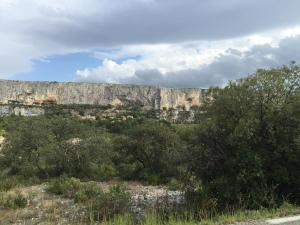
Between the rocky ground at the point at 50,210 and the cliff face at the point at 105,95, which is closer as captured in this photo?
the rocky ground at the point at 50,210

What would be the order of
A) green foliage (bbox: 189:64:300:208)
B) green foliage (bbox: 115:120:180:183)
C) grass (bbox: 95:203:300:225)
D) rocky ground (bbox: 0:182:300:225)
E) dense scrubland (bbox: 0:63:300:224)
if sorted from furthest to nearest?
green foliage (bbox: 115:120:180:183) < rocky ground (bbox: 0:182:300:225) < green foliage (bbox: 189:64:300:208) < dense scrubland (bbox: 0:63:300:224) < grass (bbox: 95:203:300:225)

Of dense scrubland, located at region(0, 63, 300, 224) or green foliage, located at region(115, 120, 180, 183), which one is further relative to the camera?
green foliage, located at region(115, 120, 180, 183)

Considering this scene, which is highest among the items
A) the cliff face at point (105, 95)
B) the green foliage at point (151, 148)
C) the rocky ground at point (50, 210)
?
the cliff face at point (105, 95)

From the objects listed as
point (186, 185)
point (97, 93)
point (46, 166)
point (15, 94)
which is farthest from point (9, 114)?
point (186, 185)

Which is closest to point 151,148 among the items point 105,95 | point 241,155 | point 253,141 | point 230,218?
point 253,141

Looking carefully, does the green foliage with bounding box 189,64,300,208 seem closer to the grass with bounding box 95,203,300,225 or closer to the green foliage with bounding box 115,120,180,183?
the grass with bounding box 95,203,300,225

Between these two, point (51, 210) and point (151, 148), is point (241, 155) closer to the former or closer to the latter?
point (51, 210)

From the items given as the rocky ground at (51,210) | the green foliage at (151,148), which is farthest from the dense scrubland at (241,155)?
the green foliage at (151,148)

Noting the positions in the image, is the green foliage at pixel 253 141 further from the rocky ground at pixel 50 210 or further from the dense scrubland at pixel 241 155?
the rocky ground at pixel 50 210

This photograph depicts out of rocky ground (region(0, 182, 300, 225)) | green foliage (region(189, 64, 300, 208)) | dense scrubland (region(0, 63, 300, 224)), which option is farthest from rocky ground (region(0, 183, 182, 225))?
green foliage (region(189, 64, 300, 208))

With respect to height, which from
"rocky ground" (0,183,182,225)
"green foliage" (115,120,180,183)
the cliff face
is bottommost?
"rocky ground" (0,183,182,225)

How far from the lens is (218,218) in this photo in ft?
31.8

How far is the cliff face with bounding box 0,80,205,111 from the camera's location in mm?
107125

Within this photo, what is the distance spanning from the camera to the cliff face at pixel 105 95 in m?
107
